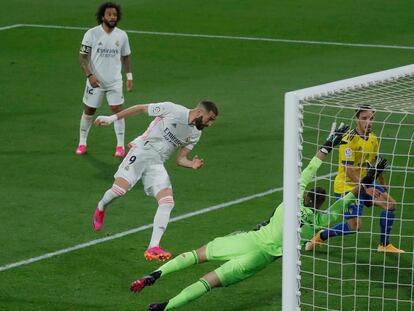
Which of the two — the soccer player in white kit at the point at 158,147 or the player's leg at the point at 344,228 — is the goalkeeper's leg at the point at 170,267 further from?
the soccer player in white kit at the point at 158,147

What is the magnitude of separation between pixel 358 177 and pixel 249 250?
201 cm

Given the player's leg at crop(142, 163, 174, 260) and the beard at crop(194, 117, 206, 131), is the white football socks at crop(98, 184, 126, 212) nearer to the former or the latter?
the player's leg at crop(142, 163, 174, 260)

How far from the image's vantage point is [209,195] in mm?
16594

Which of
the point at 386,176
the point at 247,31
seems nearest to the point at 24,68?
the point at 247,31

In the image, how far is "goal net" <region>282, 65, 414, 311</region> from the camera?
429 inches

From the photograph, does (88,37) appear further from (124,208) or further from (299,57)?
(299,57)

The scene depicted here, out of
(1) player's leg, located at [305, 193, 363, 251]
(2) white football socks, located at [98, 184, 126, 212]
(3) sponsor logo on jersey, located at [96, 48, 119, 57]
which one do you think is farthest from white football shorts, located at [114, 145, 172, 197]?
(3) sponsor logo on jersey, located at [96, 48, 119, 57]

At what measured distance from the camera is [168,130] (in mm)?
14320

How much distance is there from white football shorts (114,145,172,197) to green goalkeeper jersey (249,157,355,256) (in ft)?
7.36

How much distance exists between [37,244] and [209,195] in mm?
2946

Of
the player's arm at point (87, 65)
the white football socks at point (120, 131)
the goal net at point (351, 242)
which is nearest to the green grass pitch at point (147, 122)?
the goal net at point (351, 242)

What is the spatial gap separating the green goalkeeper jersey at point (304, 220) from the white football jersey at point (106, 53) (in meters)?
6.59

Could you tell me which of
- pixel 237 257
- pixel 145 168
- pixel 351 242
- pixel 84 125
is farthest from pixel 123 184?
pixel 84 125

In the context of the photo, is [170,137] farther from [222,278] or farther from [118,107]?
[118,107]
